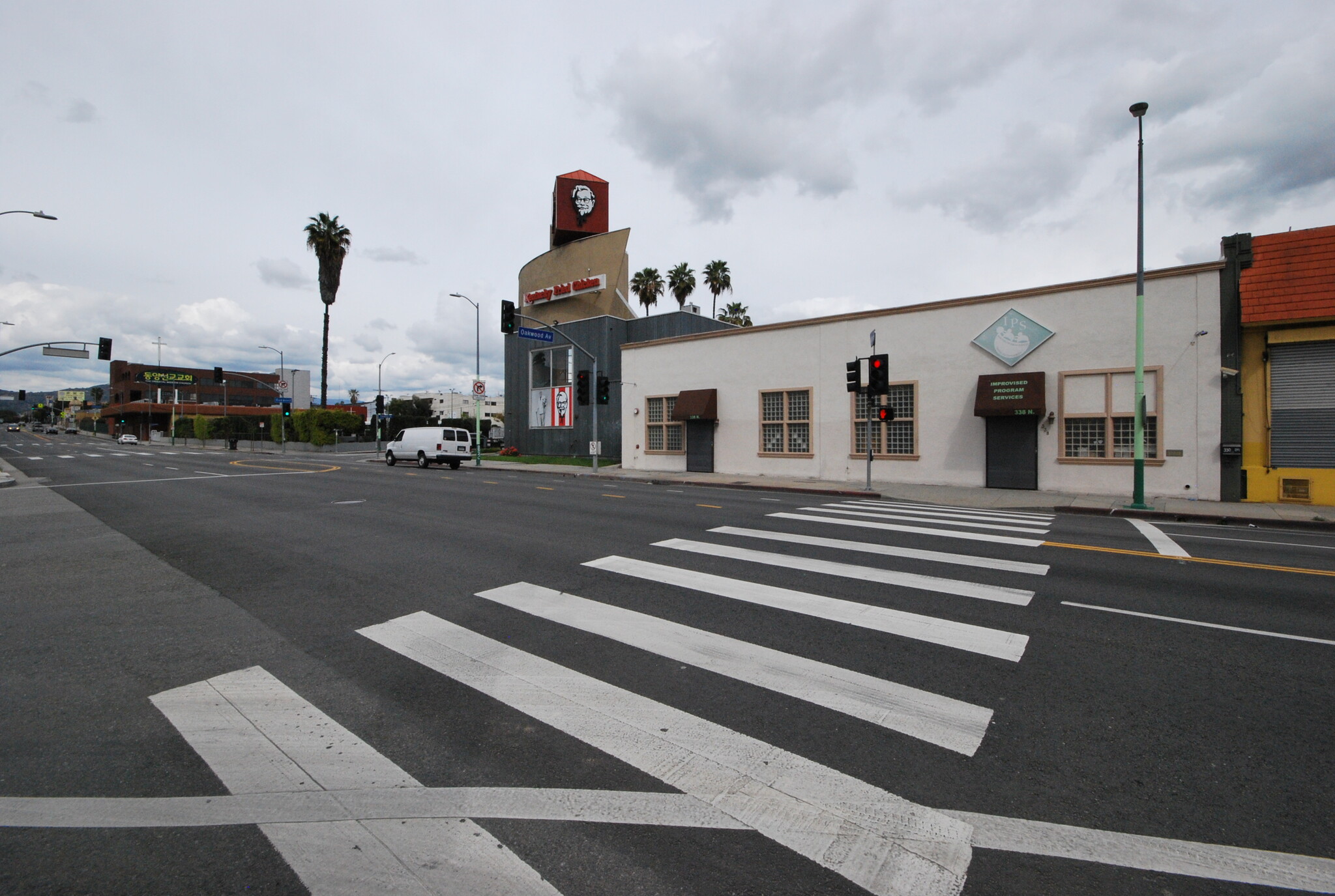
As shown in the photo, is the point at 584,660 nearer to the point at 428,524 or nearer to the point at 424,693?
the point at 424,693

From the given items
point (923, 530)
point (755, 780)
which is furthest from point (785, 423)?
point (755, 780)

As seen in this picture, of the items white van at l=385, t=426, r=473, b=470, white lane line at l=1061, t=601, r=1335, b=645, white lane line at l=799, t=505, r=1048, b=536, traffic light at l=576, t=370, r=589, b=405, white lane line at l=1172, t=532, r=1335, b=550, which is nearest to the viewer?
white lane line at l=1061, t=601, r=1335, b=645

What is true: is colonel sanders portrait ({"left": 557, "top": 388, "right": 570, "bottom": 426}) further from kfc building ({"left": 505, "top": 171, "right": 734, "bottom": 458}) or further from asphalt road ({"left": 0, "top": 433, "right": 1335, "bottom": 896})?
asphalt road ({"left": 0, "top": 433, "right": 1335, "bottom": 896})

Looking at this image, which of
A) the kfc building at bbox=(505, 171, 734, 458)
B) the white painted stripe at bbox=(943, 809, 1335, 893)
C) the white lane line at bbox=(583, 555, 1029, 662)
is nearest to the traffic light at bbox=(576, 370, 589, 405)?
the kfc building at bbox=(505, 171, 734, 458)

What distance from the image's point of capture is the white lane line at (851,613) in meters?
5.21

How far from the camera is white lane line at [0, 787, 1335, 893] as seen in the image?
105 inches

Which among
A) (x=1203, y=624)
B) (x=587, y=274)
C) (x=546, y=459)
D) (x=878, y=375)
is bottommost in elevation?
(x=1203, y=624)

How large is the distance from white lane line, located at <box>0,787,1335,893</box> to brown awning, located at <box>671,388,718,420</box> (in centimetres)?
2305

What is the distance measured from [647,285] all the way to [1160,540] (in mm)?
51593

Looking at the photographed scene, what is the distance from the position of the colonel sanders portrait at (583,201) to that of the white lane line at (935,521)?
30223 mm

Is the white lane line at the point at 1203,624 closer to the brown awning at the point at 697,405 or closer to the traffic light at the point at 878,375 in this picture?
the traffic light at the point at 878,375

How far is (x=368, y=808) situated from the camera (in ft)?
9.96

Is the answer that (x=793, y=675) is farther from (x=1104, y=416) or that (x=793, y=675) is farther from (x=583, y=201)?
(x=583, y=201)

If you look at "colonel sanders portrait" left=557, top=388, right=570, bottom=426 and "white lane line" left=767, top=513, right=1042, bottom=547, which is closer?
"white lane line" left=767, top=513, right=1042, bottom=547
